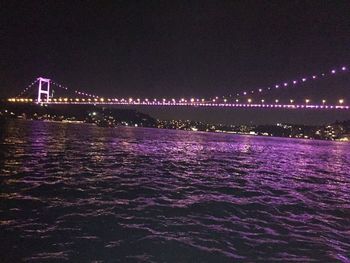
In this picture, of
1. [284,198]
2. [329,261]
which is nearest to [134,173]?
[284,198]

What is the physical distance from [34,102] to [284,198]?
10489 centimetres

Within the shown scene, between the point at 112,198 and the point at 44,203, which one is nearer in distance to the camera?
the point at 44,203

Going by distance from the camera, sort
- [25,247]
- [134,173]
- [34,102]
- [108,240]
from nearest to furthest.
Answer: [25,247] → [108,240] → [134,173] → [34,102]

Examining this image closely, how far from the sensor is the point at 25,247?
6.00 m

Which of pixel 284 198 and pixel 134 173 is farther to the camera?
pixel 134 173

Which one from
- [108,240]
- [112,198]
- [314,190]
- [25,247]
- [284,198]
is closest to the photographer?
[25,247]

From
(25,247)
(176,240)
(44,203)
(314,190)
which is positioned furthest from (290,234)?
(314,190)

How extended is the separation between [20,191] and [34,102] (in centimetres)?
10327

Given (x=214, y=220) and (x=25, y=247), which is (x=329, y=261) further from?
(x=25, y=247)

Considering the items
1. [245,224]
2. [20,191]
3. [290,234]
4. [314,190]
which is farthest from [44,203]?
[314,190]

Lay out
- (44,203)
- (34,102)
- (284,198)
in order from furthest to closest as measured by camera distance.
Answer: (34,102) → (284,198) → (44,203)

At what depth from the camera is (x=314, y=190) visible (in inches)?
557

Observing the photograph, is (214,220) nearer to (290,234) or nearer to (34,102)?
(290,234)

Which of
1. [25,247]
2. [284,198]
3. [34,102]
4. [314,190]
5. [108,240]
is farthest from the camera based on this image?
[34,102]
